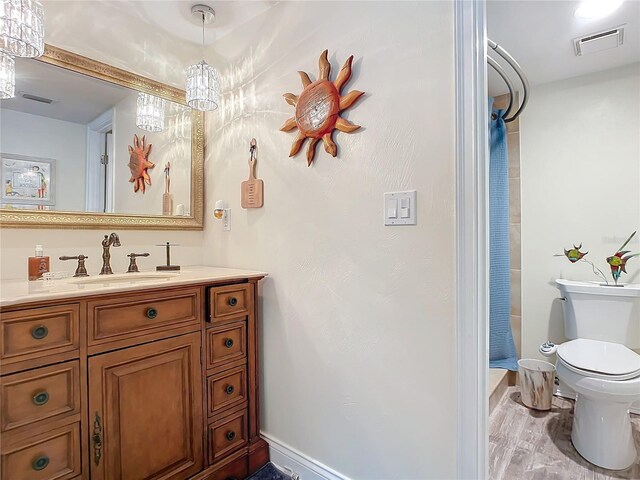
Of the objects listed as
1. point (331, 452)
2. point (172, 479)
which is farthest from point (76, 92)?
point (331, 452)

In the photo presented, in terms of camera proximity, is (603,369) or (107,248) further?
(603,369)

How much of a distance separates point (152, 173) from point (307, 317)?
1.13 metres

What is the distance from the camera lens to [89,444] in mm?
1067

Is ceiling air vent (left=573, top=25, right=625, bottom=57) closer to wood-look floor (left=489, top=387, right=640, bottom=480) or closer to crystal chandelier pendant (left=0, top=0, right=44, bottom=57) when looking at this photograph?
wood-look floor (left=489, top=387, right=640, bottom=480)

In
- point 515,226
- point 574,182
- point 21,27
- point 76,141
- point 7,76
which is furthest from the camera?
point 515,226

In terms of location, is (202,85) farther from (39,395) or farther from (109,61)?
(39,395)

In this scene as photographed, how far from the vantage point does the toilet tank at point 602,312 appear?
2.01m

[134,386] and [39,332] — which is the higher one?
[39,332]

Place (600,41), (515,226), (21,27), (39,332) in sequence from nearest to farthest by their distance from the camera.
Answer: (39,332)
(21,27)
(600,41)
(515,226)

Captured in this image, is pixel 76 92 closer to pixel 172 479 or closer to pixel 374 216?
pixel 374 216

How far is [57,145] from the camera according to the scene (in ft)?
4.84

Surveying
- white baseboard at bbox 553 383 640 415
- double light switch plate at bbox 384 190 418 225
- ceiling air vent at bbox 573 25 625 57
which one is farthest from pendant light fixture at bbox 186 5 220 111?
white baseboard at bbox 553 383 640 415

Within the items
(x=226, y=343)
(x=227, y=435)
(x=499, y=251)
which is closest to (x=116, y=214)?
(x=226, y=343)

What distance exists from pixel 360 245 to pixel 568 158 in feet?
6.35
